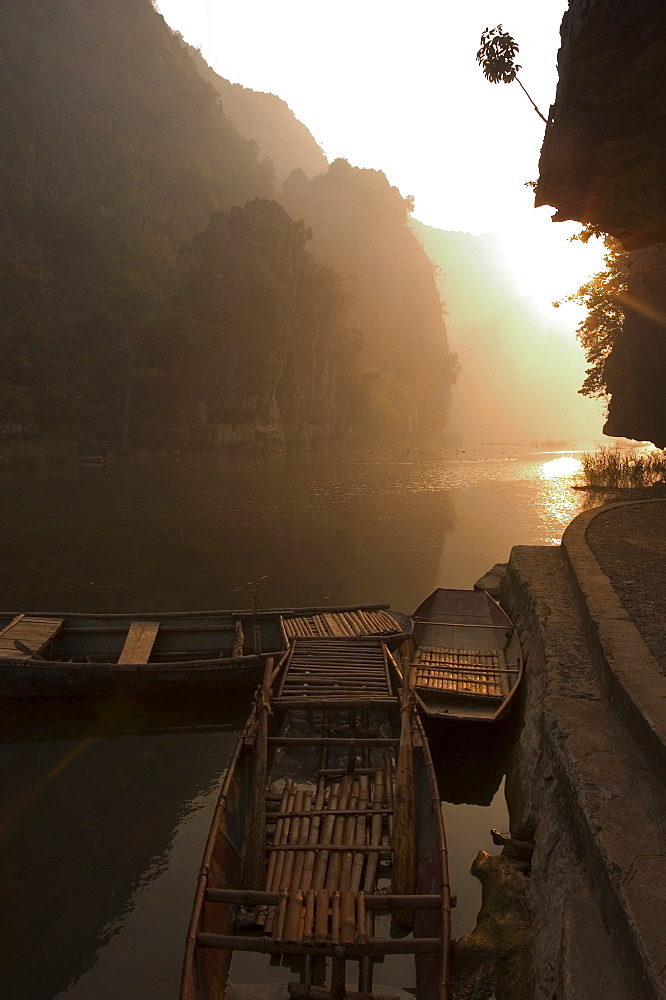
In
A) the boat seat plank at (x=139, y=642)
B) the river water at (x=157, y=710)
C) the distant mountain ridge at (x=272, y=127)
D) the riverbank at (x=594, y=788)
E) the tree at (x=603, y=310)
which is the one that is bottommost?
the river water at (x=157, y=710)

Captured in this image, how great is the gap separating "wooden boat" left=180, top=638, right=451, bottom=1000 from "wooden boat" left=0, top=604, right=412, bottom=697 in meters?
2.80

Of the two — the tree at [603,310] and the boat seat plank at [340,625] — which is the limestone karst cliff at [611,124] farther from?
the tree at [603,310]

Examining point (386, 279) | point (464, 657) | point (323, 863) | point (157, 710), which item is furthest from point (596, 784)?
point (386, 279)

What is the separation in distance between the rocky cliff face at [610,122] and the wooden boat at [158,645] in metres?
8.75

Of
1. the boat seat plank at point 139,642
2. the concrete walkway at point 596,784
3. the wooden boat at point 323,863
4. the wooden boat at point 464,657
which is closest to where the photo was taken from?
the concrete walkway at point 596,784

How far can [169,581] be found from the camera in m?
19.7

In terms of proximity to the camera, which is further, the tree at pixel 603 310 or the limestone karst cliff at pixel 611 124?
the tree at pixel 603 310

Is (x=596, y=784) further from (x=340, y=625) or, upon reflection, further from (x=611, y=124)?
(x=611, y=124)

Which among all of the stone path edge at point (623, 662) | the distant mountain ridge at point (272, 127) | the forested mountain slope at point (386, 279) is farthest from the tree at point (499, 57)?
the distant mountain ridge at point (272, 127)

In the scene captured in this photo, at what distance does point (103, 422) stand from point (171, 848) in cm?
5645

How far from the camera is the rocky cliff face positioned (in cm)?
744

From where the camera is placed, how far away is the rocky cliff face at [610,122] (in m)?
7.44

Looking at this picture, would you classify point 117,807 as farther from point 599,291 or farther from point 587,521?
point 599,291

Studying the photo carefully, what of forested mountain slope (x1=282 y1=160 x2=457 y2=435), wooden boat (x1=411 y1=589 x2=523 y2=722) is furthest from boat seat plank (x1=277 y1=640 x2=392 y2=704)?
forested mountain slope (x1=282 y1=160 x2=457 y2=435)
